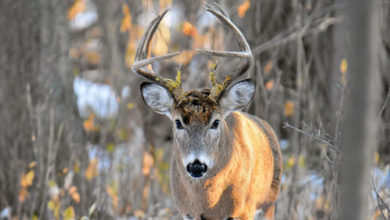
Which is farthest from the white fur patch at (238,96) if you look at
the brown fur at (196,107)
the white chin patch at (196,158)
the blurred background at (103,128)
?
the blurred background at (103,128)

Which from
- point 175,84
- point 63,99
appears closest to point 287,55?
point 63,99

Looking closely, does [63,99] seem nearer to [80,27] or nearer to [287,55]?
[287,55]

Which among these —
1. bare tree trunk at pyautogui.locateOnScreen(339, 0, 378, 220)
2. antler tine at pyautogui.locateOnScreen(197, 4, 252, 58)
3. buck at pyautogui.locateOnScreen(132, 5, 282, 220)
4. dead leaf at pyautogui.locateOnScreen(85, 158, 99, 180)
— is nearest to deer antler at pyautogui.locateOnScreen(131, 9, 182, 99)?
buck at pyautogui.locateOnScreen(132, 5, 282, 220)

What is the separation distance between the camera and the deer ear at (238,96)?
4.14 meters

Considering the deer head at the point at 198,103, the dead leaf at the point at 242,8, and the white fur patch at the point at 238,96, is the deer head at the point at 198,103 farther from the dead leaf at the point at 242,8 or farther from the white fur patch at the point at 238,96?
the dead leaf at the point at 242,8

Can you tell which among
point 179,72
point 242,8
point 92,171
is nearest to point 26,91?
point 92,171

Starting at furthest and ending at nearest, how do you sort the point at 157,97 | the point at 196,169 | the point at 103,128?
the point at 103,128 < the point at 157,97 < the point at 196,169

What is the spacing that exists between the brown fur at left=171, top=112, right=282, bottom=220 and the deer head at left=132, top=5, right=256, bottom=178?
61 mm

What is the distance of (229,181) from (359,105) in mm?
3228

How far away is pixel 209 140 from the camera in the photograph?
153 inches

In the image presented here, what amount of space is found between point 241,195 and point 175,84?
89 centimetres

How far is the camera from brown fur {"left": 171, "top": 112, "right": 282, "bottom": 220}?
4070 mm

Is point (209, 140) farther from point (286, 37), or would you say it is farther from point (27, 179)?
point (286, 37)

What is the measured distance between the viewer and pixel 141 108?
7.65 meters
